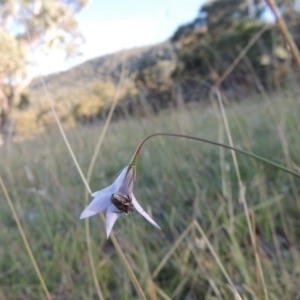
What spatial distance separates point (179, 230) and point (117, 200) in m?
0.77

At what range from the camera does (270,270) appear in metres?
0.70

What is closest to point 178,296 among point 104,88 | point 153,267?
point 153,267

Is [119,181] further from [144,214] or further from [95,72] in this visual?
[95,72]

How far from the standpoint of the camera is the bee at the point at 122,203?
0.30 m

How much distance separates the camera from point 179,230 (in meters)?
1.05

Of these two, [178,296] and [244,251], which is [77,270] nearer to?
[178,296]

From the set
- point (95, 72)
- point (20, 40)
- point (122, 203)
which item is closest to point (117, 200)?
point (122, 203)

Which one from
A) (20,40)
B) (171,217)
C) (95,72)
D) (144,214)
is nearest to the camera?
(144,214)

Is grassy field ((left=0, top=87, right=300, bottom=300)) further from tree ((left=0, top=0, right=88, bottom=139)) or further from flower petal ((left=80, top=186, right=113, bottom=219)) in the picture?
tree ((left=0, top=0, right=88, bottom=139))

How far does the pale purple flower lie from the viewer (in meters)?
0.30

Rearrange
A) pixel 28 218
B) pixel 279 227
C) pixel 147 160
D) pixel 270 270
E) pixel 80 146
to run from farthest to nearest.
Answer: pixel 80 146
pixel 147 160
pixel 28 218
pixel 279 227
pixel 270 270

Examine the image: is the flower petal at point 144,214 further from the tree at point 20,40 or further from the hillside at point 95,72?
the tree at point 20,40

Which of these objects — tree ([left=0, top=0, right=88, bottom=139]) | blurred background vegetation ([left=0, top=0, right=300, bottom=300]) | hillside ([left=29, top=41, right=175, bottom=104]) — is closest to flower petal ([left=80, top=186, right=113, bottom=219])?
blurred background vegetation ([left=0, top=0, right=300, bottom=300])

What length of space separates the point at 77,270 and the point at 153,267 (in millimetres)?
200
